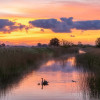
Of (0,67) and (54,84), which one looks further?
(0,67)

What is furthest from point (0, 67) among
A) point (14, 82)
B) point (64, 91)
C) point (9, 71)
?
point (64, 91)

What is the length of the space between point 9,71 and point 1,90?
19.7ft

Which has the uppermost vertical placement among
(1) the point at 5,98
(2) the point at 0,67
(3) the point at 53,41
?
(3) the point at 53,41

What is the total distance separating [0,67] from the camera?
19047 millimetres

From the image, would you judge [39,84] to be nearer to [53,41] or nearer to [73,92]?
[73,92]

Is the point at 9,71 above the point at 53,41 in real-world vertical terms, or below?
below

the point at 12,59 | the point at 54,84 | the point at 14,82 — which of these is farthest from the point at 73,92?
the point at 12,59

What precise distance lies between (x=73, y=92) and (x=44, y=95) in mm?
1523

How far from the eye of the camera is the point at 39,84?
15906 mm

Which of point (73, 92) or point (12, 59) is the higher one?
point (12, 59)

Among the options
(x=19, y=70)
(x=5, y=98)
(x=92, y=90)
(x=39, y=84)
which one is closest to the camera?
(x=5, y=98)

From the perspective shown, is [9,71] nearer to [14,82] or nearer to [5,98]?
[14,82]

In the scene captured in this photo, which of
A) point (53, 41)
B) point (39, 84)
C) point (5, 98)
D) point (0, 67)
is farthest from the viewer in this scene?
point (53, 41)

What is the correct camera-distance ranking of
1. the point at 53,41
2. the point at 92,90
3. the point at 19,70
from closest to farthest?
the point at 92,90
the point at 19,70
the point at 53,41
